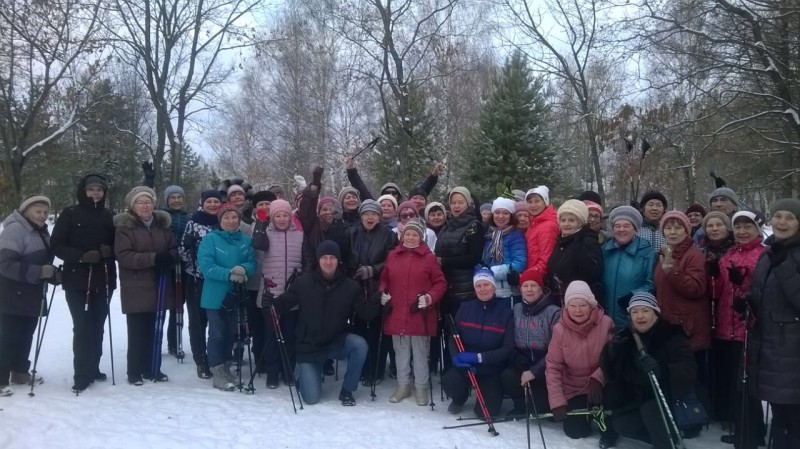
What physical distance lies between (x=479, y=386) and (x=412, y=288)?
44.9 inches

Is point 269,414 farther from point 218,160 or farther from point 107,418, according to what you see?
point 218,160

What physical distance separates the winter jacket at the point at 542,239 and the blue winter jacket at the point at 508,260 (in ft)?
0.21

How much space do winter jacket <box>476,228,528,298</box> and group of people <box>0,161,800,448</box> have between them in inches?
0.7

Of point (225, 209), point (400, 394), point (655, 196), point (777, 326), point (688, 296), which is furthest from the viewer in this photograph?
point (655, 196)

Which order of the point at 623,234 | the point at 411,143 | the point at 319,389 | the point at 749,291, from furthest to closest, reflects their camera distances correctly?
the point at 411,143
the point at 319,389
the point at 623,234
the point at 749,291

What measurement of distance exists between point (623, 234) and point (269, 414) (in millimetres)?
3663

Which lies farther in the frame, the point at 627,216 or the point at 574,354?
the point at 627,216

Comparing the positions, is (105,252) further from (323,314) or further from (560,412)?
(560,412)

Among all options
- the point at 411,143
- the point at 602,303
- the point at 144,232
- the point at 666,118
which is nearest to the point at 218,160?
the point at 411,143

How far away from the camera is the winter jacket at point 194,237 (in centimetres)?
629

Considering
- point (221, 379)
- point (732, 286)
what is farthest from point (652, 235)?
point (221, 379)

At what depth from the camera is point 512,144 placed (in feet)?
61.0

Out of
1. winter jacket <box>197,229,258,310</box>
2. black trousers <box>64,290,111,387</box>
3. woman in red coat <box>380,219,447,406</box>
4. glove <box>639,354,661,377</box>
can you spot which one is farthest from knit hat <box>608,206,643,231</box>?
black trousers <box>64,290,111,387</box>

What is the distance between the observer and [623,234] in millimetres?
5359
